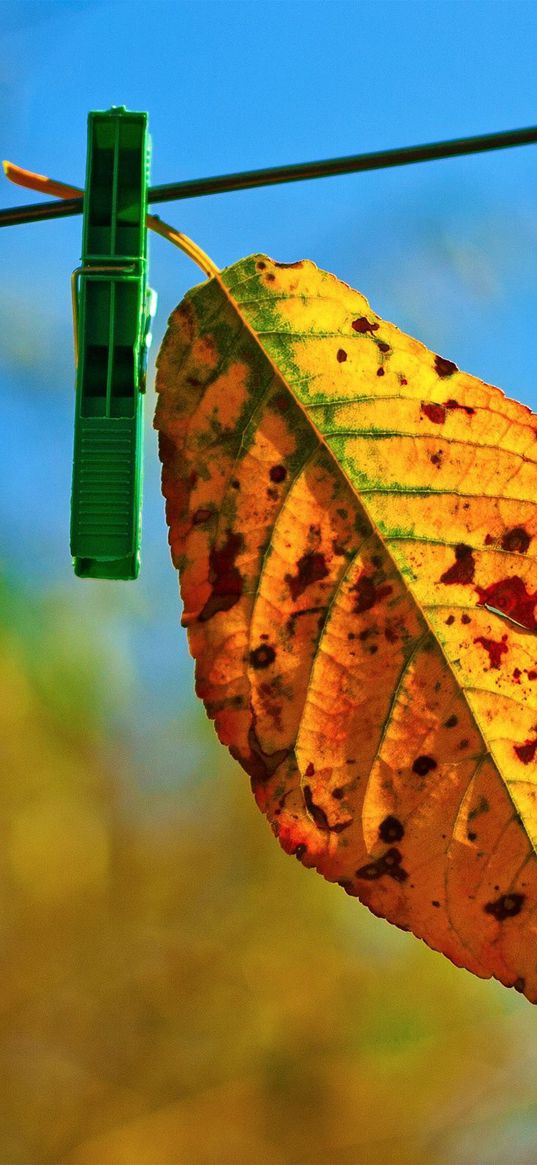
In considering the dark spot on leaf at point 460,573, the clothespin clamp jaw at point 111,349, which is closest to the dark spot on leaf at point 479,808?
the dark spot on leaf at point 460,573

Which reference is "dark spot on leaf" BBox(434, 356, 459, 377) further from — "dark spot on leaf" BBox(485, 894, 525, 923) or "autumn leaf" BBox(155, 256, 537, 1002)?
"dark spot on leaf" BBox(485, 894, 525, 923)

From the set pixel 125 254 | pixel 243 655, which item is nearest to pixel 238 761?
pixel 243 655

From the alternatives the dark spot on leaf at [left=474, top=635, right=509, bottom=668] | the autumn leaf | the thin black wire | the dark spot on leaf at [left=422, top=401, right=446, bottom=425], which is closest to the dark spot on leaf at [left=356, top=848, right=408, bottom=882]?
the autumn leaf

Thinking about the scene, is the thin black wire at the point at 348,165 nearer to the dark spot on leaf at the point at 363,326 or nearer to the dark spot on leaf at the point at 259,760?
the dark spot on leaf at the point at 363,326

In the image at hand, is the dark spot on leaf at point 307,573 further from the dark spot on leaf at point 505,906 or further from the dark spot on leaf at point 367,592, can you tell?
the dark spot on leaf at point 505,906

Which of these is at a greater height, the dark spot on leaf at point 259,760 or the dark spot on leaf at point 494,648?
the dark spot on leaf at point 494,648

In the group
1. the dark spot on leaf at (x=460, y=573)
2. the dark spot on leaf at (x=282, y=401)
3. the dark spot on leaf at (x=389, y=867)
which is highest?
the dark spot on leaf at (x=282, y=401)
